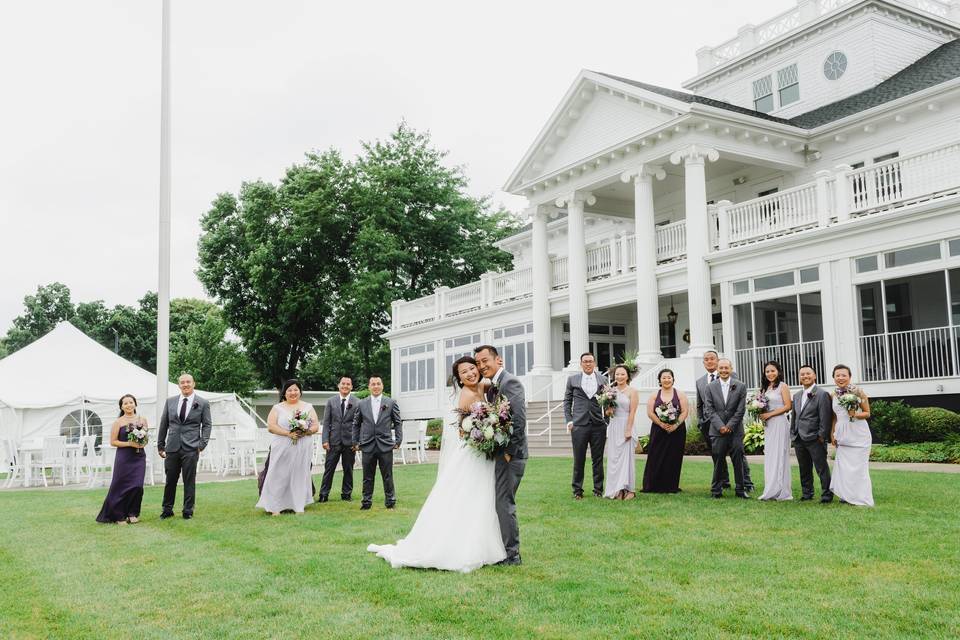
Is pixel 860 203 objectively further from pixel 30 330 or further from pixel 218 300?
pixel 30 330

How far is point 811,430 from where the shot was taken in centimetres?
1091

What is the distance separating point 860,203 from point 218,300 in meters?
34.6

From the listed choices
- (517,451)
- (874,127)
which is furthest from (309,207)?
(517,451)

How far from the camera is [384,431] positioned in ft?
38.7

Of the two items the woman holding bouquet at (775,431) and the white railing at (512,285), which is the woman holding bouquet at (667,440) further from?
the white railing at (512,285)

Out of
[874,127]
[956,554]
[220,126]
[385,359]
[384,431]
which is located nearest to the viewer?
→ [956,554]

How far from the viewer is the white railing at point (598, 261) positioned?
2738 cm

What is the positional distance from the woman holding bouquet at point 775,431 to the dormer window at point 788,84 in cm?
1941

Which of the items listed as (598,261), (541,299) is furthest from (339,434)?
(541,299)

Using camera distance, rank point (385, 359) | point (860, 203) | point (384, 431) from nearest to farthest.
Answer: point (384, 431) < point (860, 203) < point (385, 359)

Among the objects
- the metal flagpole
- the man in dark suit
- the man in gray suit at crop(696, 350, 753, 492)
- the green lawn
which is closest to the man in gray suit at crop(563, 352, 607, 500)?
the green lawn

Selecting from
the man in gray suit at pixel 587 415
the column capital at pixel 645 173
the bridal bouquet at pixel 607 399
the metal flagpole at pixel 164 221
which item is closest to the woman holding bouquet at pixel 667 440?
the bridal bouquet at pixel 607 399

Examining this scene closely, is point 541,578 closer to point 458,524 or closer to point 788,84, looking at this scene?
point 458,524

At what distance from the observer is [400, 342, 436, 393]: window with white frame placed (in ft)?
119
